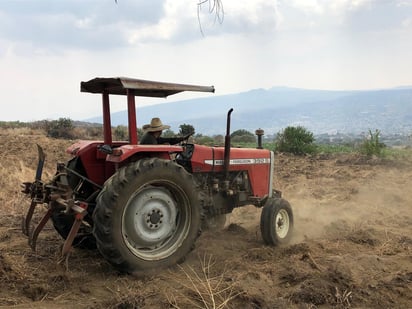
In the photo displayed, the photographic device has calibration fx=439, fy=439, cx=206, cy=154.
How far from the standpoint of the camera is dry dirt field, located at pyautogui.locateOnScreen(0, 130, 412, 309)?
12.9ft

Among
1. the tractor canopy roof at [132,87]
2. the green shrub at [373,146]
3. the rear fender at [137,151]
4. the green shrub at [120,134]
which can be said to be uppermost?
the tractor canopy roof at [132,87]

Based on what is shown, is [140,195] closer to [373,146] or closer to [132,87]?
[132,87]

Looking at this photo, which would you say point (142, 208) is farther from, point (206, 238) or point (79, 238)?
point (206, 238)

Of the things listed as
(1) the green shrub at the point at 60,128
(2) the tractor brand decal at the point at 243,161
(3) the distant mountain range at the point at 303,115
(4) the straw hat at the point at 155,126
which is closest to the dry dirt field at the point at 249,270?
(2) the tractor brand decal at the point at 243,161

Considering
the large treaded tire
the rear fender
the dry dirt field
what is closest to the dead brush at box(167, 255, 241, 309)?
the dry dirt field

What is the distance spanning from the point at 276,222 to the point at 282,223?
277 mm

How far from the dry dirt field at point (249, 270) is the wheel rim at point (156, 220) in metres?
0.29

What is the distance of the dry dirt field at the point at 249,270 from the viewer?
392 centimetres

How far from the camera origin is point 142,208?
4727 millimetres

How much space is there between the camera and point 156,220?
4816 millimetres

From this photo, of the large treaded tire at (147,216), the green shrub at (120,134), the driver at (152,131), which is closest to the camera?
the large treaded tire at (147,216)

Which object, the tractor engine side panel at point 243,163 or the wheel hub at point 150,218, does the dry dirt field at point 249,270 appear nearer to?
the wheel hub at point 150,218

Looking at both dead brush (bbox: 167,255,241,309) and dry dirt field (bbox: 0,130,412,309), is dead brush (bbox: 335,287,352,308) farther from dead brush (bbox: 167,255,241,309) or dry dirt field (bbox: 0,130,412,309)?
dead brush (bbox: 167,255,241,309)

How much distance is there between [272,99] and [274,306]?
138724mm
